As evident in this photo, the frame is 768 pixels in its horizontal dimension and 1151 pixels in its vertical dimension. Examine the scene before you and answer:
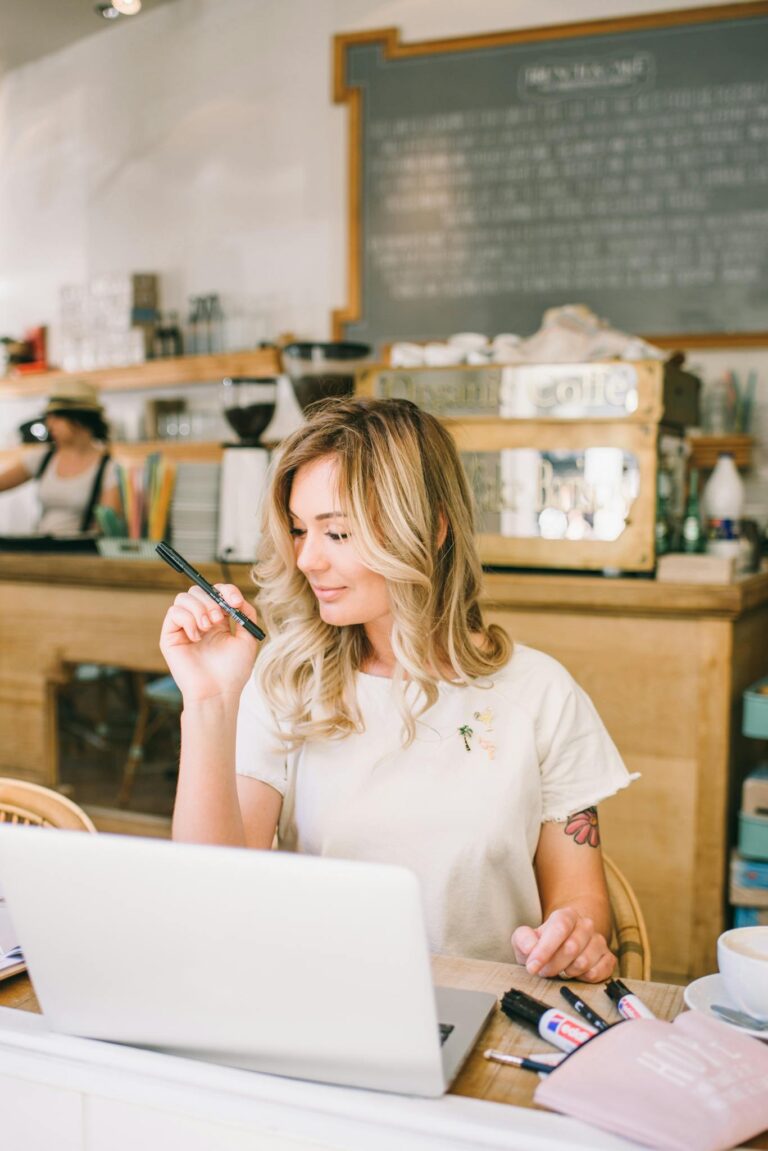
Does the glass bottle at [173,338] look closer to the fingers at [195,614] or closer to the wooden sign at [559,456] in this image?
the wooden sign at [559,456]

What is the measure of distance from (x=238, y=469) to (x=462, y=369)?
2.01ft

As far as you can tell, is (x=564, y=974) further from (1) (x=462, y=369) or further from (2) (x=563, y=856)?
(1) (x=462, y=369)

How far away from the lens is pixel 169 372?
15.2 feet

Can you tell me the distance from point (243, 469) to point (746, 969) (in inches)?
80.4

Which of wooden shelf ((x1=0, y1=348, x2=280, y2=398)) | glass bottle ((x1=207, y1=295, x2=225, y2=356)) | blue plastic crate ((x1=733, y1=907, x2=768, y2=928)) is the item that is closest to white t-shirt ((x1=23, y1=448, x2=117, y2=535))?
wooden shelf ((x1=0, y1=348, x2=280, y2=398))

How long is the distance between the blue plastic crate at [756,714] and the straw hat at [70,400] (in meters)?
2.70

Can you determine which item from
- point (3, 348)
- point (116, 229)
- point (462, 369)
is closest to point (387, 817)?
point (462, 369)

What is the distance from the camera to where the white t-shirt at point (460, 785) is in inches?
55.1

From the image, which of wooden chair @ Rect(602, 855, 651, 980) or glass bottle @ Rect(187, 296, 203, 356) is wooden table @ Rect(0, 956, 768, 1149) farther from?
glass bottle @ Rect(187, 296, 203, 356)

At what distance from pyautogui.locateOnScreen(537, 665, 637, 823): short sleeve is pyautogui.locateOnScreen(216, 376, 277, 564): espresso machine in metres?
1.40

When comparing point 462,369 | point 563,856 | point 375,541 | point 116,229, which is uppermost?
point 116,229

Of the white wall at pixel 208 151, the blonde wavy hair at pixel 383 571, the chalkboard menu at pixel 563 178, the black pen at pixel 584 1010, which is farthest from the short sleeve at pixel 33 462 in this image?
the black pen at pixel 584 1010

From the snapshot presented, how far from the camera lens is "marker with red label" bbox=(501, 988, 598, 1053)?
0.90 meters

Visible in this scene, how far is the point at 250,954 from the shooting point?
0.75 m
